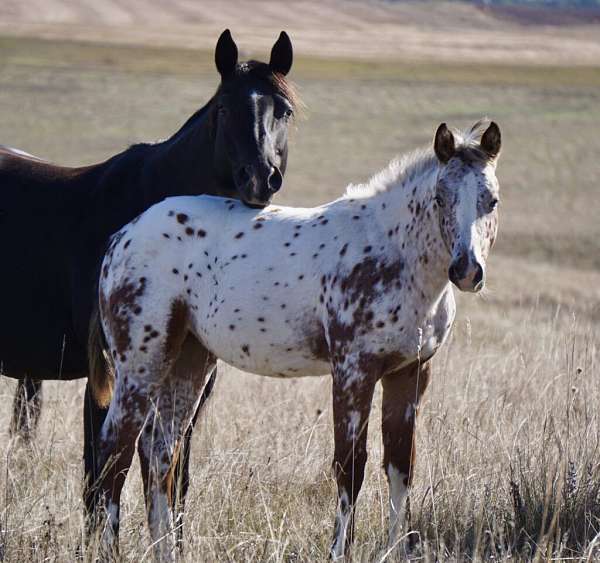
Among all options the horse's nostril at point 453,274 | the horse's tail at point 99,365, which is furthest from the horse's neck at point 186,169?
the horse's nostril at point 453,274

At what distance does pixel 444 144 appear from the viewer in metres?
4.07

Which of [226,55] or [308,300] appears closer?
[308,300]

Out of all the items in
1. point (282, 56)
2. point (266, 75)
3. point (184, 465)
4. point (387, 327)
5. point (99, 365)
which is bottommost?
point (184, 465)

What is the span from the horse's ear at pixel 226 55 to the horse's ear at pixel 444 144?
78.2 inches

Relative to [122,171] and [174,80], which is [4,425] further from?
[174,80]

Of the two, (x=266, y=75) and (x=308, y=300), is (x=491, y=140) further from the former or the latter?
(x=266, y=75)

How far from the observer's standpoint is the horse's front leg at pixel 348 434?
13.7ft

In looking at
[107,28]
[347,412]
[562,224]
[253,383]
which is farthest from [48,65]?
[347,412]

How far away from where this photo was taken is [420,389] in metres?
4.52

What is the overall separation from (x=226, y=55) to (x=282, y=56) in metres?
0.33

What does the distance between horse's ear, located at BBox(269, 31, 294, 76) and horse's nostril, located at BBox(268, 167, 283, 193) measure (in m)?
0.80

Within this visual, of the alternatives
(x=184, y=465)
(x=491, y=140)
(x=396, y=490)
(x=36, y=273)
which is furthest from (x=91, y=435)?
(x=491, y=140)

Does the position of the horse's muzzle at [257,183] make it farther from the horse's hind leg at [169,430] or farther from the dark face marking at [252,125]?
the horse's hind leg at [169,430]

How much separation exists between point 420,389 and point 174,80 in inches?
2075
